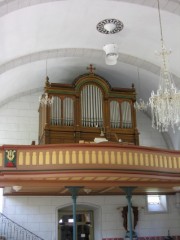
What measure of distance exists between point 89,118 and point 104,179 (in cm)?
380

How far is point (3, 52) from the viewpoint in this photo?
10875 mm

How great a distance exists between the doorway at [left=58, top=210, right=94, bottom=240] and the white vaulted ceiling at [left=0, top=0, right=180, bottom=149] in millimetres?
4978

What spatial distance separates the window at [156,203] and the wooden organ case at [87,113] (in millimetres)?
3498

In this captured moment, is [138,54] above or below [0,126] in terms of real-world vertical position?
above

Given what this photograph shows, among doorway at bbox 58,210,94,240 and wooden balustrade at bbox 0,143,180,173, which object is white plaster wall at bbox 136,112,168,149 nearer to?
doorway at bbox 58,210,94,240

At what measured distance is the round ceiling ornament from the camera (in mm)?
10266

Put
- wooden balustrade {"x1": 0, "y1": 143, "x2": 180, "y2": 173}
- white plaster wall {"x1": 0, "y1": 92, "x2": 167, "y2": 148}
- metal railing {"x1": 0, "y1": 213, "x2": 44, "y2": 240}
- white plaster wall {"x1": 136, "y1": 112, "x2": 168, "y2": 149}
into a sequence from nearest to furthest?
1. wooden balustrade {"x1": 0, "y1": 143, "x2": 180, "y2": 173}
2. metal railing {"x1": 0, "y1": 213, "x2": 44, "y2": 240}
3. white plaster wall {"x1": 0, "y1": 92, "x2": 167, "y2": 148}
4. white plaster wall {"x1": 136, "y1": 112, "x2": 168, "y2": 149}

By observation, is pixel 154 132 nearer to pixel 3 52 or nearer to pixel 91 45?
pixel 91 45

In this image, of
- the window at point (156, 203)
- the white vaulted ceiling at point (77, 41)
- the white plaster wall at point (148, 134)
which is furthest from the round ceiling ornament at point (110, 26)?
the window at point (156, 203)

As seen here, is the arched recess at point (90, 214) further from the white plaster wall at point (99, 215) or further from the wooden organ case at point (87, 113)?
the wooden organ case at point (87, 113)

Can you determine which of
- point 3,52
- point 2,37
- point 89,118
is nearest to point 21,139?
point 89,118

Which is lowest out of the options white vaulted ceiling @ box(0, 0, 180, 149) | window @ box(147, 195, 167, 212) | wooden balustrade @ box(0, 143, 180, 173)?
window @ box(147, 195, 167, 212)

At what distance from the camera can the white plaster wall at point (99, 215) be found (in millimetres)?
13406

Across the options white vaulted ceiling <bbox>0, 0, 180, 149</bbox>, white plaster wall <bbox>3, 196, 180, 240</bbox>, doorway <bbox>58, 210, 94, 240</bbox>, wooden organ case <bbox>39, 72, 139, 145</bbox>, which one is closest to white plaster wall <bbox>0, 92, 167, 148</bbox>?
white vaulted ceiling <bbox>0, 0, 180, 149</bbox>
